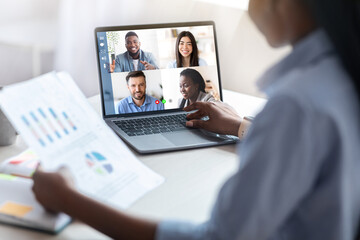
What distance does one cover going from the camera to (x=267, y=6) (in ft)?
2.09

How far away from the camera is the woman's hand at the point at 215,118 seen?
3.96 ft

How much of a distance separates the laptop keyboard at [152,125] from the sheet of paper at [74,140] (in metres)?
0.26

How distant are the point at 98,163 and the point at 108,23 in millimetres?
1435

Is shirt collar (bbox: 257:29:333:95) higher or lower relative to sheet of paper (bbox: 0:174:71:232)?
higher

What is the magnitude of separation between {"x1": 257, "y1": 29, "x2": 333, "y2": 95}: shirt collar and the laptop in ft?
2.11

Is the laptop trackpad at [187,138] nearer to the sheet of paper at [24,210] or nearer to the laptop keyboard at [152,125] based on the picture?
the laptop keyboard at [152,125]

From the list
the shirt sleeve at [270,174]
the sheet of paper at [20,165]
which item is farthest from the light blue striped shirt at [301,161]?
the sheet of paper at [20,165]

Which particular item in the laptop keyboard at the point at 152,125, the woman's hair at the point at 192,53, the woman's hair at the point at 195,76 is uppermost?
the woman's hair at the point at 192,53

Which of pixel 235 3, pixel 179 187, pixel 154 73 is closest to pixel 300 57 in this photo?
pixel 179 187

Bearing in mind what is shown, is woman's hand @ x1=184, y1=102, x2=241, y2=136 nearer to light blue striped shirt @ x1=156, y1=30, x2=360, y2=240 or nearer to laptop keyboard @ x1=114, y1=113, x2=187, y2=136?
laptop keyboard @ x1=114, y1=113, x2=187, y2=136

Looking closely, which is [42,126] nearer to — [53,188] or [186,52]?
[53,188]

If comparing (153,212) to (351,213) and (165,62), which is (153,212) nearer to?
(351,213)

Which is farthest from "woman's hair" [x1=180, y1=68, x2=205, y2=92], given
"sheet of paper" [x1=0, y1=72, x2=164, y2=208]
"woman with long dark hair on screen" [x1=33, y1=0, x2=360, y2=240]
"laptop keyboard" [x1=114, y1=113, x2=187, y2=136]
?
"woman with long dark hair on screen" [x1=33, y1=0, x2=360, y2=240]

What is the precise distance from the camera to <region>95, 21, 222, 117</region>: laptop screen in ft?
4.45
